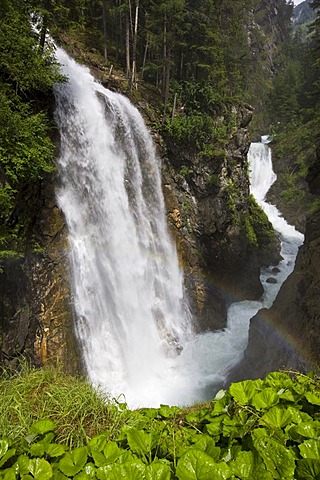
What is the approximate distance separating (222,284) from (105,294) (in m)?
8.17

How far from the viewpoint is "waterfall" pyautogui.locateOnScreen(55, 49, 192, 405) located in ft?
32.7

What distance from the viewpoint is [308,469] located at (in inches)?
45.3

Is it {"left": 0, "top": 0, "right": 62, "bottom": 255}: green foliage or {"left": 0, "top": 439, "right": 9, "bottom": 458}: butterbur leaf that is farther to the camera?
{"left": 0, "top": 0, "right": 62, "bottom": 255}: green foliage

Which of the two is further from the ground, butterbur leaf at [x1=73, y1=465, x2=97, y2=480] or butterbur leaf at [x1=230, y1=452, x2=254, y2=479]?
butterbur leaf at [x1=230, y1=452, x2=254, y2=479]

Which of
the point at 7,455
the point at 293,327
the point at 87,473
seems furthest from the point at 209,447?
the point at 293,327


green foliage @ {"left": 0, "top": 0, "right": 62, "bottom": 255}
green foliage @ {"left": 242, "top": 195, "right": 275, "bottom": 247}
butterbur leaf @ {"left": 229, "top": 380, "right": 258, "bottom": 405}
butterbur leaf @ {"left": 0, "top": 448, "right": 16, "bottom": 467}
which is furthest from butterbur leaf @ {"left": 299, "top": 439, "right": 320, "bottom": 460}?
green foliage @ {"left": 242, "top": 195, "right": 275, "bottom": 247}

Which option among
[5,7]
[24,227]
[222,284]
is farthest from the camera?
[222,284]

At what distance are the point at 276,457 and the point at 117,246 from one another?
1060 centimetres

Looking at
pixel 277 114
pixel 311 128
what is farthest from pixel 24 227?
pixel 277 114

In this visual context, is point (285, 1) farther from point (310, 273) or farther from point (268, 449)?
point (268, 449)

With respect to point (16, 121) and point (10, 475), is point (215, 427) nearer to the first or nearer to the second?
point (10, 475)

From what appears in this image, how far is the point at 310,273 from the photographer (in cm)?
966

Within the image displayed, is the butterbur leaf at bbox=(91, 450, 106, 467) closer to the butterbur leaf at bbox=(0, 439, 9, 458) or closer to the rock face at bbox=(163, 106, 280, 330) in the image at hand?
the butterbur leaf at bbox=(0, 439, 9, 458)

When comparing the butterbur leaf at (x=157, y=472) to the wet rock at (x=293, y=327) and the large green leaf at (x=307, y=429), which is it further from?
the wet rock at (x=293, y=327)
